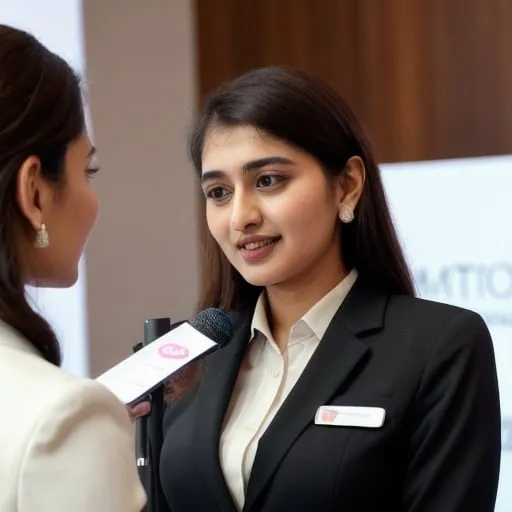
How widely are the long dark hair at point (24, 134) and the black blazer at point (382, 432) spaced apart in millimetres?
585

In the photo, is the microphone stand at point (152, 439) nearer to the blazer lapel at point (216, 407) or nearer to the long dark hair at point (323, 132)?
the blazer lapel at point (216, 407)

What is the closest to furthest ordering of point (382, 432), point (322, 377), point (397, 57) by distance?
point (382, 432)
point (322, 377)
point (397, 57)

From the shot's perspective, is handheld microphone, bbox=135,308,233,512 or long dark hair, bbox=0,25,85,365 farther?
handheld microphone, bbox=135,308,233,512

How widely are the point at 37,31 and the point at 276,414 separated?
6.23 ft

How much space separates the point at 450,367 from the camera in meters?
1.59

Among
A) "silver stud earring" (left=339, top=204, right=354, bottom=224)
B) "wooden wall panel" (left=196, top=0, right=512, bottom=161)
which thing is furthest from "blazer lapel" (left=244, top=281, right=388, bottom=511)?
"wooden wall panel" (left=196, top=0, right=512, bottom=161)

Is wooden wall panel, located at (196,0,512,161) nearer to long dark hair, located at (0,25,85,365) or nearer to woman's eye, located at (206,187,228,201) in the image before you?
woman's eye, located at (206,187,228,201)

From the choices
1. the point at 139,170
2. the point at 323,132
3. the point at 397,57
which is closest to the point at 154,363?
the point at 323,132

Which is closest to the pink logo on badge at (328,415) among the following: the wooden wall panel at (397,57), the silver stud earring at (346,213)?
the silver stud earring at (346,213)

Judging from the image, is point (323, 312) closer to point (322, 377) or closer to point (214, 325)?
point (322, 377)

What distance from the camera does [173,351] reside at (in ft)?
4.77

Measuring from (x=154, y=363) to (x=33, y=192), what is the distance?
402mm

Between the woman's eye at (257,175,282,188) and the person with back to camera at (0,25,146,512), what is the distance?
54 cm

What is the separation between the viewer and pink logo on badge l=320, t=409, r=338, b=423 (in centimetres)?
161
